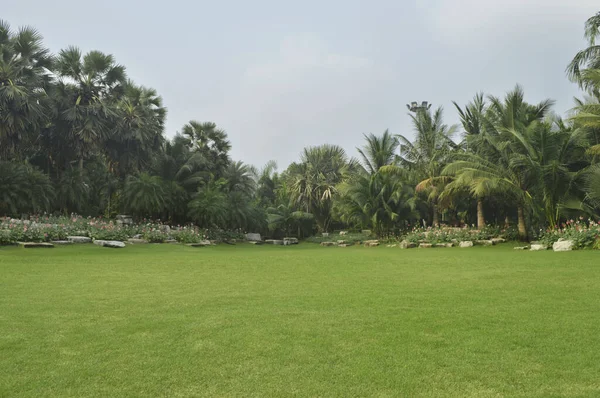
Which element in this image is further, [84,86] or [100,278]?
[84,86]

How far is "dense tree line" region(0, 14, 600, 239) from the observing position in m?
14.6

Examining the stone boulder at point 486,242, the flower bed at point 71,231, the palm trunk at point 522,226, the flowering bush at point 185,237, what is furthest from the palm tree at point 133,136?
the palm trunk at point 522,226

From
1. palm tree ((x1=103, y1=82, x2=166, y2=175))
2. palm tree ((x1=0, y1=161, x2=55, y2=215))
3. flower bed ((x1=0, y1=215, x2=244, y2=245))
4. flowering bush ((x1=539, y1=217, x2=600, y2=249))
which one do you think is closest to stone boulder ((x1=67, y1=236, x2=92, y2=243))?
flower bed ((x1=0, y1=215, x2=244, y2=245))

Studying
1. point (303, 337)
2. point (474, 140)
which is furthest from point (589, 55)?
point (303, 337)

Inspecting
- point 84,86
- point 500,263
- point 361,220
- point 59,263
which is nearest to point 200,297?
point 59,263

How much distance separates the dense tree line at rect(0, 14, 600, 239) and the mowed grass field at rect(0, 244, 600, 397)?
31.3 ft

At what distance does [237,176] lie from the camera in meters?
30.1

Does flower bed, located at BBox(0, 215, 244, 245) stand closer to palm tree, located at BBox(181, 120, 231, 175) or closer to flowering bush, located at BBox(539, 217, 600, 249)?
palm tree, located at BBox(181, 120, 231, 175)

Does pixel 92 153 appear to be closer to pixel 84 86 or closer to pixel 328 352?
pixel 84 86

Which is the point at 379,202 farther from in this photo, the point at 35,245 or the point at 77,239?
the point at 35,245

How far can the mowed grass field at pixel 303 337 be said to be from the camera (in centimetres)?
264

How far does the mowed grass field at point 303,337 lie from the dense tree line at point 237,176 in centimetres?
955

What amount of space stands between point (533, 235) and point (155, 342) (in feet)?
51.8

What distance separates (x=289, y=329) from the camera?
374 centimetres
